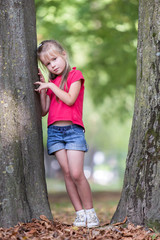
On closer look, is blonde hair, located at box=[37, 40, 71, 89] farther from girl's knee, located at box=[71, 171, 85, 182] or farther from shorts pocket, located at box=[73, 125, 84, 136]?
girl's knee, located at box=[71, 171, 85, 182]

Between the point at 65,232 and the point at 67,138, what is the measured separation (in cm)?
106

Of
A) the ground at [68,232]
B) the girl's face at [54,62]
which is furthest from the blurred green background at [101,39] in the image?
the ground at [68,232]

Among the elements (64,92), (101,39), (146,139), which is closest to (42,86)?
(64,92)

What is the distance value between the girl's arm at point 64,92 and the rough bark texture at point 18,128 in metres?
0.16

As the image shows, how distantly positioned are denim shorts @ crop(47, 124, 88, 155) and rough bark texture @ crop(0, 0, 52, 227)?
0.71 ft

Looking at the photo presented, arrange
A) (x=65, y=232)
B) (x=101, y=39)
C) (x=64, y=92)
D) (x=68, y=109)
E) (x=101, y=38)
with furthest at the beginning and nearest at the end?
1. (x=101, y=39)
2. (x=101, y=38)
3. (x=68, y=109)
4. (x=64, y=92)
5. (x=65, y=232)

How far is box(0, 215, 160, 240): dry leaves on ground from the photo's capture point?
Answer: 11.0 feet

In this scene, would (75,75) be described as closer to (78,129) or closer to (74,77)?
(74,77)

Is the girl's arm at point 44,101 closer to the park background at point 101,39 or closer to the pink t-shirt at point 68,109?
the pink t-shirt at point 68,109

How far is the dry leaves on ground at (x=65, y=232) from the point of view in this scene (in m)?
3.34

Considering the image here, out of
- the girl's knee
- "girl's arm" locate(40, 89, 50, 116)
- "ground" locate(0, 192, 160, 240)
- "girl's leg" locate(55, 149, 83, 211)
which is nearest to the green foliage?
"girl's arm" locate(40, 89, 50, 116)

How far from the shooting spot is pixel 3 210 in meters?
3.59

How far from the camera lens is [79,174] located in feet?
13.1

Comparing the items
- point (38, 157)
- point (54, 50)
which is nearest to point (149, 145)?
point (38, 157)
